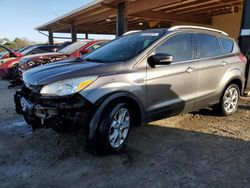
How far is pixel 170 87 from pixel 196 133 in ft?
3.11

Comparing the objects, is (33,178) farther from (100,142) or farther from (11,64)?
(11,64)

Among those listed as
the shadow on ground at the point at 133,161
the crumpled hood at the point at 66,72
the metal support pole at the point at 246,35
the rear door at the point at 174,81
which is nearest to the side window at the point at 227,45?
the rear door at the point at 174,81

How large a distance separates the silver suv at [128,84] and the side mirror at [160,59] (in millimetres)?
14

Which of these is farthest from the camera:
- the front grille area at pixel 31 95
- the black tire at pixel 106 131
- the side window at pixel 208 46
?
the side window at pixel 208 46

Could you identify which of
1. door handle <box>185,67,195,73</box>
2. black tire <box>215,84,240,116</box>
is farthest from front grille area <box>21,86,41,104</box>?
black tire <box>215,84,240,116</box>


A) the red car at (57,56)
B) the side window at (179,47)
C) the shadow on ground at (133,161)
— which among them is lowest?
the shadow on ground at (133,161)

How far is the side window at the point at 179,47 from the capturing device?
170 inches

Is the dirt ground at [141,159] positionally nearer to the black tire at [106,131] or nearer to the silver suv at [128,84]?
the black tire at [106,131]

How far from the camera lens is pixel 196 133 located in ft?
15.4

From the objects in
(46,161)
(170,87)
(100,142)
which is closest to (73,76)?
(100,142)

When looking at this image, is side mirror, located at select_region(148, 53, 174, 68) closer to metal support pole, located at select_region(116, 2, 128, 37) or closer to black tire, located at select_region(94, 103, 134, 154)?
black tire, located at select_region(94, 103, 134, 154)

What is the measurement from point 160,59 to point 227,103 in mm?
2370

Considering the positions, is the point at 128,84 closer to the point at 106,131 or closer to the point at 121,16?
the point at 106,131

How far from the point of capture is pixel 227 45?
5539mm
